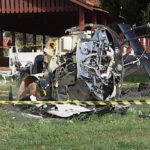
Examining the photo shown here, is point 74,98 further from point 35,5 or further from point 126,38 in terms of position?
point 35,5

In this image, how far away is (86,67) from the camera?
8.42 meters

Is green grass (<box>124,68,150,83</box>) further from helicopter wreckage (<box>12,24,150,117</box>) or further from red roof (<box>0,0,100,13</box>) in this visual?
helicopter wreckage (<box>12,24,150,117</box>)

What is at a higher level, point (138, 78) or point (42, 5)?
point (42, 5)

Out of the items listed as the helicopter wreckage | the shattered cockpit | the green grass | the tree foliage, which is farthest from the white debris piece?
the tree foliage

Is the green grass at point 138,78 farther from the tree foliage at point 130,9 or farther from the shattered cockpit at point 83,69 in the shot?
the shattered cockpit at point 83,69

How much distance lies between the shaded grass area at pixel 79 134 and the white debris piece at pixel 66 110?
18 centimetres

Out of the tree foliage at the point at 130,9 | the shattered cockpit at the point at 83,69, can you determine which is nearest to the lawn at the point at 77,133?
the shattered cockpit at the point at 83,69

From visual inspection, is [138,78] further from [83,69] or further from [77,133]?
[77,133]

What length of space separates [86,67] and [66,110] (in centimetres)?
106

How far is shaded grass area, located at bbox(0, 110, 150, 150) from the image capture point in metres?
5.74

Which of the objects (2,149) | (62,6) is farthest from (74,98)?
(62,6)

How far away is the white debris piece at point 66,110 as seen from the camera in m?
7.70

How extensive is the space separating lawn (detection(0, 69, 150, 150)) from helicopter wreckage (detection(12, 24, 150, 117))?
742 mm

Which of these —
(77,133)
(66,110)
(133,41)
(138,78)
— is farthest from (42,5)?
(77,133)
